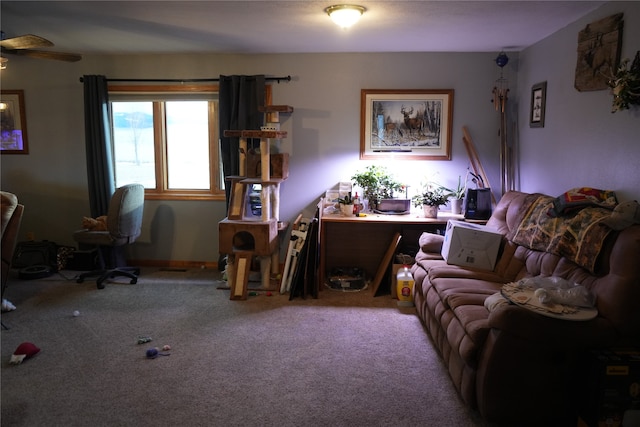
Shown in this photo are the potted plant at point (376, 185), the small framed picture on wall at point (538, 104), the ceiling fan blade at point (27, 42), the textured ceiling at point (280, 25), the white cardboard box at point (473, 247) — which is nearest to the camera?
the ceiling fan blade at point (27, 42)

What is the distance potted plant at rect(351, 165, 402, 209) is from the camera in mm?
4406

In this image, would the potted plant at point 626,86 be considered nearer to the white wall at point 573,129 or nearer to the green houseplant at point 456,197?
the white wall at point 573,129

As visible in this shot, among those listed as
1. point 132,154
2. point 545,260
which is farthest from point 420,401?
point 132,154

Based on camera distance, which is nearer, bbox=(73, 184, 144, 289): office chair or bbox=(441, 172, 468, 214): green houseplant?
bbox=(73, 184, 144, 289): office chair

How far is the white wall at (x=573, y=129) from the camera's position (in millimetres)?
2705

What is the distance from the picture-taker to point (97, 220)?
468cm

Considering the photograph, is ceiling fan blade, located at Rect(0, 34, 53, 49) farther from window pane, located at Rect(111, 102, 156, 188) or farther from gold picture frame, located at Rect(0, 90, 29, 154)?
gold picture frame, located at Rect(0, 90, 29, 154)

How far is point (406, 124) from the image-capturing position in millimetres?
4570

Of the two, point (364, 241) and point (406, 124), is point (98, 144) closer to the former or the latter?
point (364, 241)

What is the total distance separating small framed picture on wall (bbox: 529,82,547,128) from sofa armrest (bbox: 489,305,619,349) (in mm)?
2152

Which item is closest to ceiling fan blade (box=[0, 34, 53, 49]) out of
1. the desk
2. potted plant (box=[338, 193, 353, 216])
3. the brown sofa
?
potted plant (box=[338, 193, 353, 216])

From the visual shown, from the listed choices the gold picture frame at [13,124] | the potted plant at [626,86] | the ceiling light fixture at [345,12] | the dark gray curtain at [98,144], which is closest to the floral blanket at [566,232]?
the potted plant at [626,86]

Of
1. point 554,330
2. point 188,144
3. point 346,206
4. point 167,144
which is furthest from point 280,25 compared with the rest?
point 554,330

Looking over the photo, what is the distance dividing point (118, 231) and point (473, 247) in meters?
3.13
